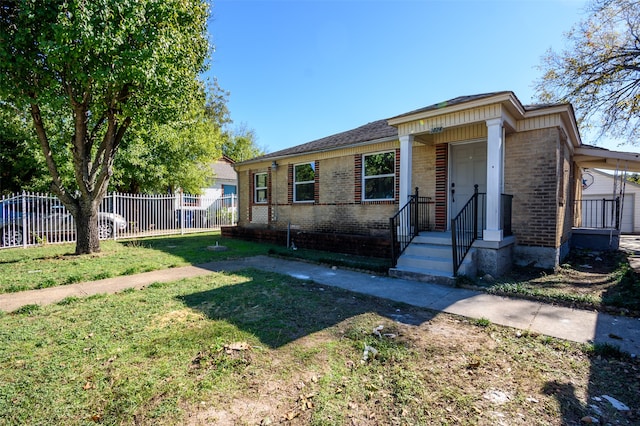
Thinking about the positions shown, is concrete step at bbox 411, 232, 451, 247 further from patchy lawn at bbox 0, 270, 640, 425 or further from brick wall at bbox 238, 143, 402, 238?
patchy lawn at bbox 0, 270, 640, 425

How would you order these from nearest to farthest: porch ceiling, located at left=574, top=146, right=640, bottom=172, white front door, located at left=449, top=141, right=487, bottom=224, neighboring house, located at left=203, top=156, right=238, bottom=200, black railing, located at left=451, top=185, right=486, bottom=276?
black railing, located at left=451, top=185, right=486, bottom=276
white front door, located at left=449, top=141, right=487, bottom=224
porch ceiling, located at left=574, top=146, right=640, bottom=172
neighboring house, located at left=203, top=156, right=238, bottom=200

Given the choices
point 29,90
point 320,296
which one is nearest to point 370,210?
point 320,296

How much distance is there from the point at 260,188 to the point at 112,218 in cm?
632

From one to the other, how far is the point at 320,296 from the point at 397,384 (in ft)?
8.52

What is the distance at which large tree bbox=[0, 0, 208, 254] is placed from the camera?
6.59 m

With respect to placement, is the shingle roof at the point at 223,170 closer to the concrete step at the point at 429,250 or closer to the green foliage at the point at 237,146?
the green foliage at the point at 237,146

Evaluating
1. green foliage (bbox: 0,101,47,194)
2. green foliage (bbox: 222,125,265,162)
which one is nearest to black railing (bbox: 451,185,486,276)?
green foliage (bbox: 0,101,47,194)

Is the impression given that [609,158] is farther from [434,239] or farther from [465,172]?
[434,239]

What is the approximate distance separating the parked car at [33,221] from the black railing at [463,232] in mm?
13397

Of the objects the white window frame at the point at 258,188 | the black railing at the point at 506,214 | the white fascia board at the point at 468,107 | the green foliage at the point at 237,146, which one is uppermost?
the green foliage at the point at 237,146

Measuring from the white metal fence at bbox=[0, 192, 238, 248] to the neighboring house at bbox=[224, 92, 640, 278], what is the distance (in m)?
6.34

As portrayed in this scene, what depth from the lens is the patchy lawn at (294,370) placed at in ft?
7.68

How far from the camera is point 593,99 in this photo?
12.6m

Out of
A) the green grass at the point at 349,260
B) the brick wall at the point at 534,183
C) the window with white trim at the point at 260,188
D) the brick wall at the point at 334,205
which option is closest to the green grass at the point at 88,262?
the green grass at the point at 349,260
